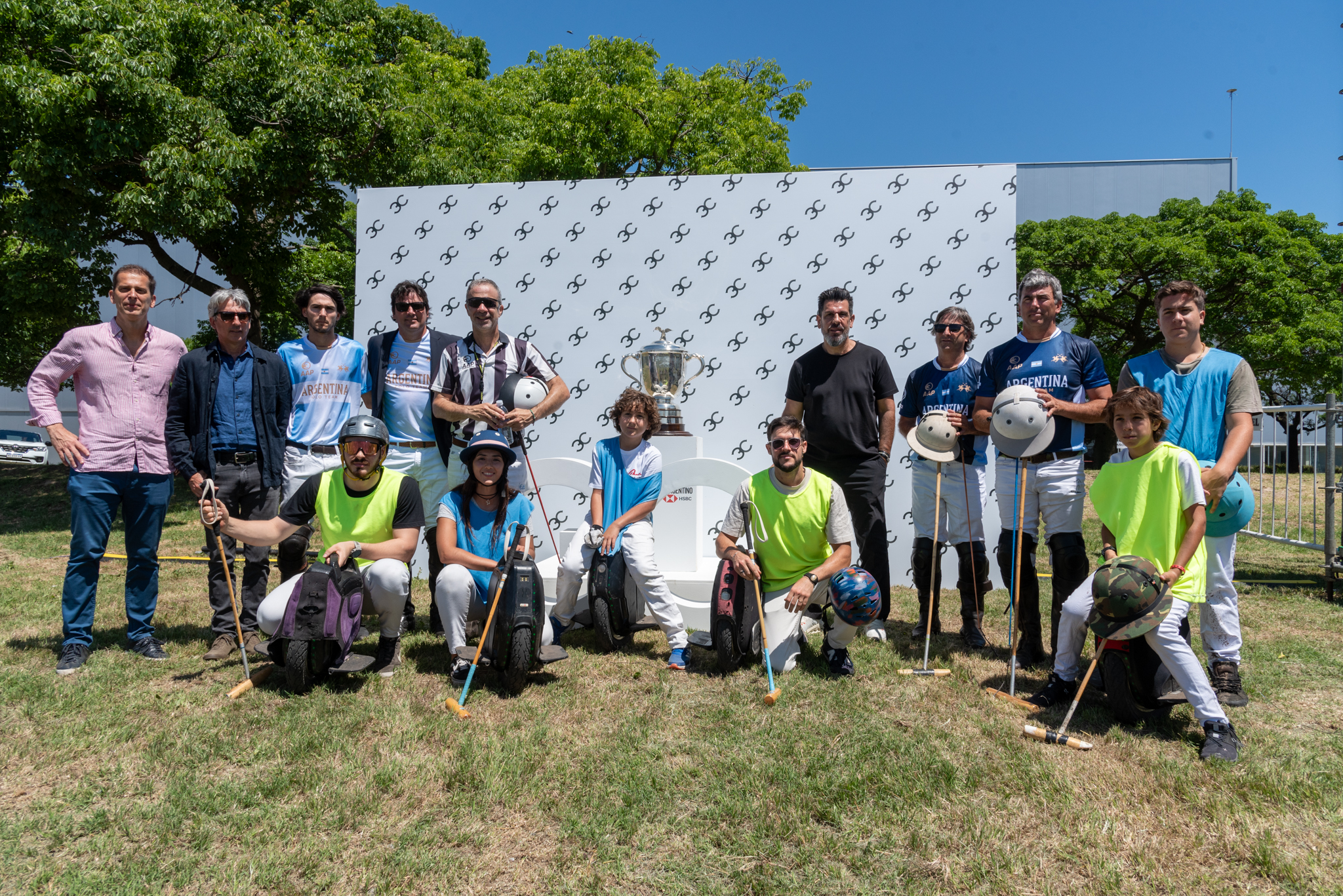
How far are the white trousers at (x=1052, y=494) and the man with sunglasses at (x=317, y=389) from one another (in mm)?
3138

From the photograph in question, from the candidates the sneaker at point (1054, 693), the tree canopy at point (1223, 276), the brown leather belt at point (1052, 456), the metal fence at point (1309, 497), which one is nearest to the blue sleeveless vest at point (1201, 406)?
the brown leather belt at point (1052, 456)

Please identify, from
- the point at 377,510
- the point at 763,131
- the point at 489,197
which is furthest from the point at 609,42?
the point at 377,510

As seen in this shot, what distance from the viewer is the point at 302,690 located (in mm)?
3137

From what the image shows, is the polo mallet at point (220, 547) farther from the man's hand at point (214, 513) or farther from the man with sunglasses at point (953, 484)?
the man with sunglasses at point (953, 484)

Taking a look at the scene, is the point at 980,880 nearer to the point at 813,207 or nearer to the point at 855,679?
the point at 855,679

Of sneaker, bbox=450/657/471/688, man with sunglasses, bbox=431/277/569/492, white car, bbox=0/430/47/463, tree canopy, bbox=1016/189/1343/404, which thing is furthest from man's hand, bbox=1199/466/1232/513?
white car, bbox=0/430/47/463

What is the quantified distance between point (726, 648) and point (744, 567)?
0.36 meters

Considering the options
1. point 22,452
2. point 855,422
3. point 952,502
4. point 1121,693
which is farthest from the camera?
point 22,452

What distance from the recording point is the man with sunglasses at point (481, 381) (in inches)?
154

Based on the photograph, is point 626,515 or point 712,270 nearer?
point 626,515

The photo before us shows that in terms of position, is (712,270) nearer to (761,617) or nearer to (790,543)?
(790,543)

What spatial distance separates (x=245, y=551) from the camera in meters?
3.81

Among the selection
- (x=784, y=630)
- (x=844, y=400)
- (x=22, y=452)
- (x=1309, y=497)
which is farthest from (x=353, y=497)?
(x=22, y=452)

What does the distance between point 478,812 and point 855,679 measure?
175cm
